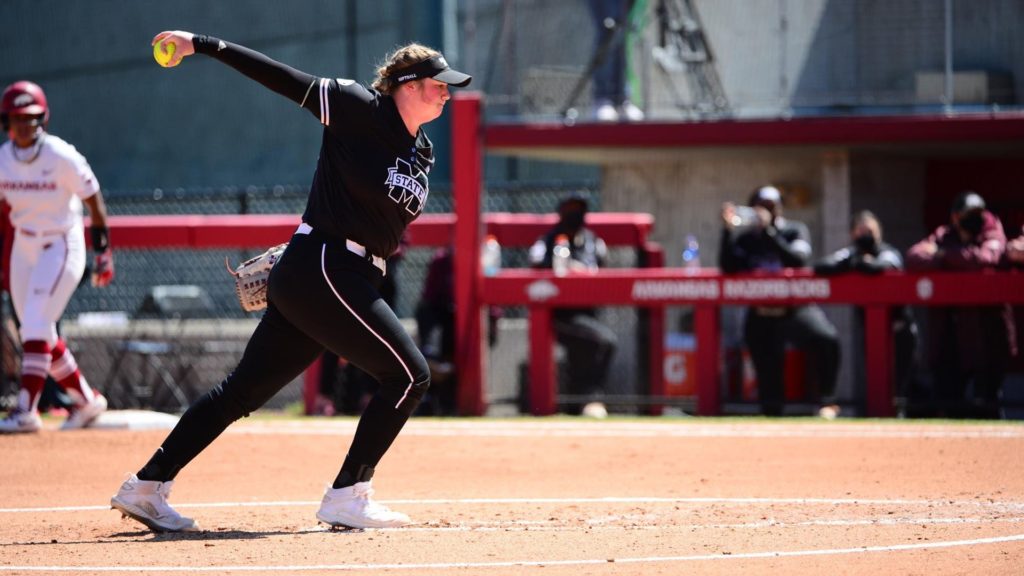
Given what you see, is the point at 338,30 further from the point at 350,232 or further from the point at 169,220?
the point at 350,232

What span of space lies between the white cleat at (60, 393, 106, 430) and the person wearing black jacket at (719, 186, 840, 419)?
4.73 m

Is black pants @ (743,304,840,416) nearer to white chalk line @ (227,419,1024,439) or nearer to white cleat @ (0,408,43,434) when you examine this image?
white chalk line @ (227,419,1024,439)

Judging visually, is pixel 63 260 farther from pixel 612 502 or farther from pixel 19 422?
pixel 612 502

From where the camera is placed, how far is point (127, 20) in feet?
76.9

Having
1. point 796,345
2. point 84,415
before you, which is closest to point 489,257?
point 796,345

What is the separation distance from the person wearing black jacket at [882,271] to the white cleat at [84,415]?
Result: 5244 millimetres

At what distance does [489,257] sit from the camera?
12.2m

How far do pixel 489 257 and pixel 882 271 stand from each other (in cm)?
315

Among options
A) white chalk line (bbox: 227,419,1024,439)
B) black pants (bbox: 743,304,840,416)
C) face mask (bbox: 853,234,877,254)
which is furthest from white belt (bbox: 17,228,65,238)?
face mask (bbox: 853,234,877,254)

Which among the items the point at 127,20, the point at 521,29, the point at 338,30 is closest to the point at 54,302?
the point at 521,29

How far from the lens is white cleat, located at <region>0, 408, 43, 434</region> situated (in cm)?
930

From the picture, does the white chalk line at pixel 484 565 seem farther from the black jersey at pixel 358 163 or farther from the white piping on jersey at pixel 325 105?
the white piping on jersey at pixel 325 105

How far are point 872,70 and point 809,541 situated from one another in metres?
7.32

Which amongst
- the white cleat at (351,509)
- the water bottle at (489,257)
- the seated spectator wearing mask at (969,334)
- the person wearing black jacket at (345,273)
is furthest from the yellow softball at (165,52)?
the seated spectator wearing mask at (969,334)
